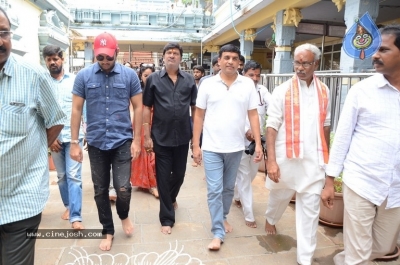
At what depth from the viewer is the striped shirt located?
1.62 m

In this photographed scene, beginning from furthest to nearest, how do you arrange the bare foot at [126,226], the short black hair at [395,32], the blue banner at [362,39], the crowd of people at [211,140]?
1. the blue banner at [362,39]
2. the bare foot at [126,226]
3. the short black hair at [395,32]
4. the crowd of people at [211,140]

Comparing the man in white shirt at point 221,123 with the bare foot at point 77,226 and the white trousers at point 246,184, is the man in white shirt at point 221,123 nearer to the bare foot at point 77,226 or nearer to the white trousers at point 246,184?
the white trousers at point 246,184

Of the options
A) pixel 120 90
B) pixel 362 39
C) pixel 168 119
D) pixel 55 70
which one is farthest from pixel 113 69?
pixel 362 39

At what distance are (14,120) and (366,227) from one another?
7.20 ft

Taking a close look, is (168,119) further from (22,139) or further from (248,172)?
(22,139)

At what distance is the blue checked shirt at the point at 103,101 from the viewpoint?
2742 millimetres

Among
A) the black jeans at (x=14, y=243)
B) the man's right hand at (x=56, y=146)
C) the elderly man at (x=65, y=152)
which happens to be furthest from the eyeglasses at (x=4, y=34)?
the elderly man at (x=65, y=152)

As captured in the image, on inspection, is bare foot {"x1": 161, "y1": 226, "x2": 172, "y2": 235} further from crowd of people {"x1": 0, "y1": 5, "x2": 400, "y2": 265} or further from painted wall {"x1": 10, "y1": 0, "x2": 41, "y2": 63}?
painted wall {"x1": 10, "y1": 0, "x2": 41, "y2": 63}

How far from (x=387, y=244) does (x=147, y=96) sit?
233 cm

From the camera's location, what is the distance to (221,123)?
289cm

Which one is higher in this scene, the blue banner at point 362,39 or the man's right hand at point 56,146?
the blue banner at point 362,39

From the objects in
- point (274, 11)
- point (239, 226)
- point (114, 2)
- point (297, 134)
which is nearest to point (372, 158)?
point (297, 134)

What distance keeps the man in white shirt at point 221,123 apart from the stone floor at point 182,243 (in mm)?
204

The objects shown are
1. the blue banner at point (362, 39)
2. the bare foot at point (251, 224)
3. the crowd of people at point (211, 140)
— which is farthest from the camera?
the blue banner at point (362, 39)
